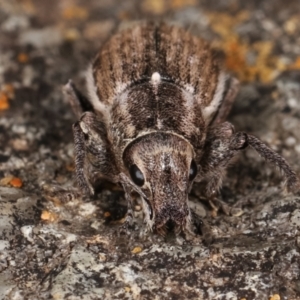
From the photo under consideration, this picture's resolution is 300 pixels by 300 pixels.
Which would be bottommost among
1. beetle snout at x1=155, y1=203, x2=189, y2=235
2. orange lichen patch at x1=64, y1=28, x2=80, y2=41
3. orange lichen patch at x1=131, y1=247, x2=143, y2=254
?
orange lichen patch at x1=131, y1=247, x2=143, y2=254

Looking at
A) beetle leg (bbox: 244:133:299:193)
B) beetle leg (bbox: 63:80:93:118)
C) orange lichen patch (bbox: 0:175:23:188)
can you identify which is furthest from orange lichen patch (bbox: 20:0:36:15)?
beetle leg (bbox: 244:133:299:193)

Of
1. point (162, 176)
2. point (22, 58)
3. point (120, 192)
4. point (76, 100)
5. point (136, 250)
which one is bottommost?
point (136, 250)

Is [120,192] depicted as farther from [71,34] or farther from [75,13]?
[75,13]

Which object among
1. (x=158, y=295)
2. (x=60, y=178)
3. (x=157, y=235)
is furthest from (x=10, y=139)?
(x=158, y=295)

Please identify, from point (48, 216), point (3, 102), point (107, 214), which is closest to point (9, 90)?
point (3, 102)

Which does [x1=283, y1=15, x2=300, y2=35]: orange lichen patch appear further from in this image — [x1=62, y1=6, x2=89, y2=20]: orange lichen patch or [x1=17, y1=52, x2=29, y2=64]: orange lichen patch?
[x1=17, y1=52, x2=29, y2=64]: orange lichen patch

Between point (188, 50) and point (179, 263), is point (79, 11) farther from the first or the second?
point (179, 263)
